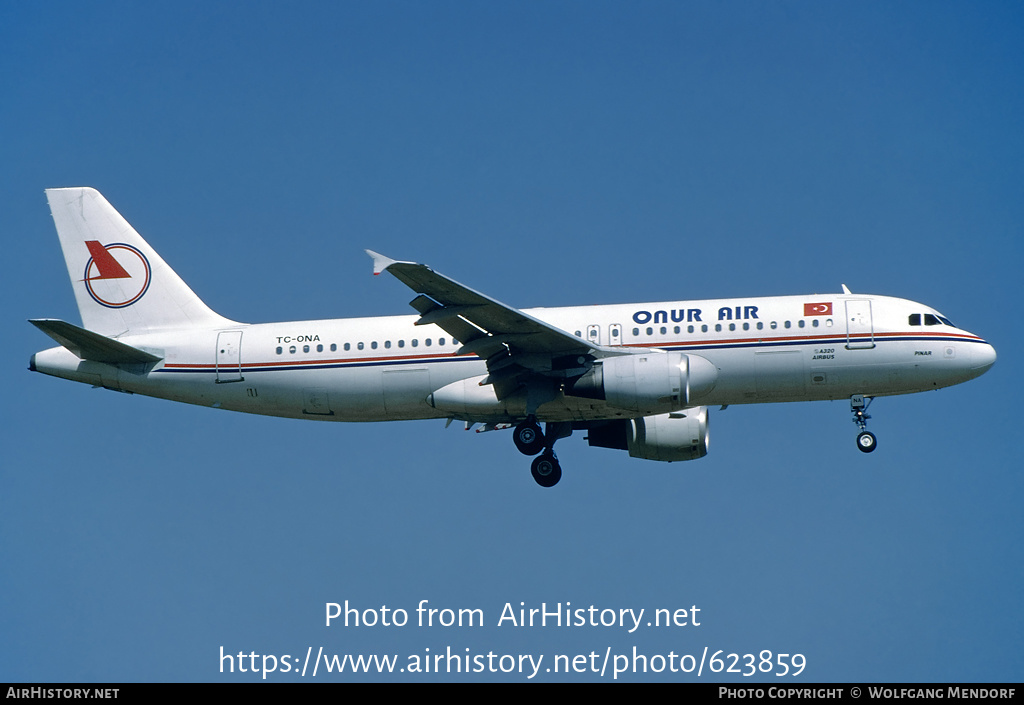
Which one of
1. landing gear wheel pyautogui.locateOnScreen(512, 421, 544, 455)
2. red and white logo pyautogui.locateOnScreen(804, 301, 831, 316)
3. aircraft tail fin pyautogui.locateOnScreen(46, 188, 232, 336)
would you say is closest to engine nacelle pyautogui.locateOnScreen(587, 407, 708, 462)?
landing gear wheel pyautogui.locateOnScreen(512, 421, 544, 455)

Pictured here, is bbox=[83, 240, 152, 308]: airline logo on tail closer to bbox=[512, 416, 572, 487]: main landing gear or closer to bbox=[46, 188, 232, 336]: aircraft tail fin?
bbox=[46, 188, 232, 336]: aircraft tail fin

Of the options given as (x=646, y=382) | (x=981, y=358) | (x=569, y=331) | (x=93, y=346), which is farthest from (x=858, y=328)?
(x=93, y=346)

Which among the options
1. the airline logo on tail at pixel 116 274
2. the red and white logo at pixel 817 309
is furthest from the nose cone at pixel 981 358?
the airline logo on tail at pixel 116 274

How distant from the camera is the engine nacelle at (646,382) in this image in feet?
109

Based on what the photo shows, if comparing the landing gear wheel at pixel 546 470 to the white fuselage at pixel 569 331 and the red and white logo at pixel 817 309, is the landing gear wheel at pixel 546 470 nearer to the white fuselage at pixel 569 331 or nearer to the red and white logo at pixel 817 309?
the white fuselage at pixel 569 331

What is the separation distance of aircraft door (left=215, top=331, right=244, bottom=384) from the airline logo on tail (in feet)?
12.7

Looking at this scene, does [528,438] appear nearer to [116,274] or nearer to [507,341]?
[507,341]

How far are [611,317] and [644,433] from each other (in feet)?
13.5

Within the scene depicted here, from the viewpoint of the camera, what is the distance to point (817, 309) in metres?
35.3

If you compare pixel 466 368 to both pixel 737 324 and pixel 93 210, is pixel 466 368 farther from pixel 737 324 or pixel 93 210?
pixel 93 210

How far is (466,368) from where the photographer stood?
118 ft
